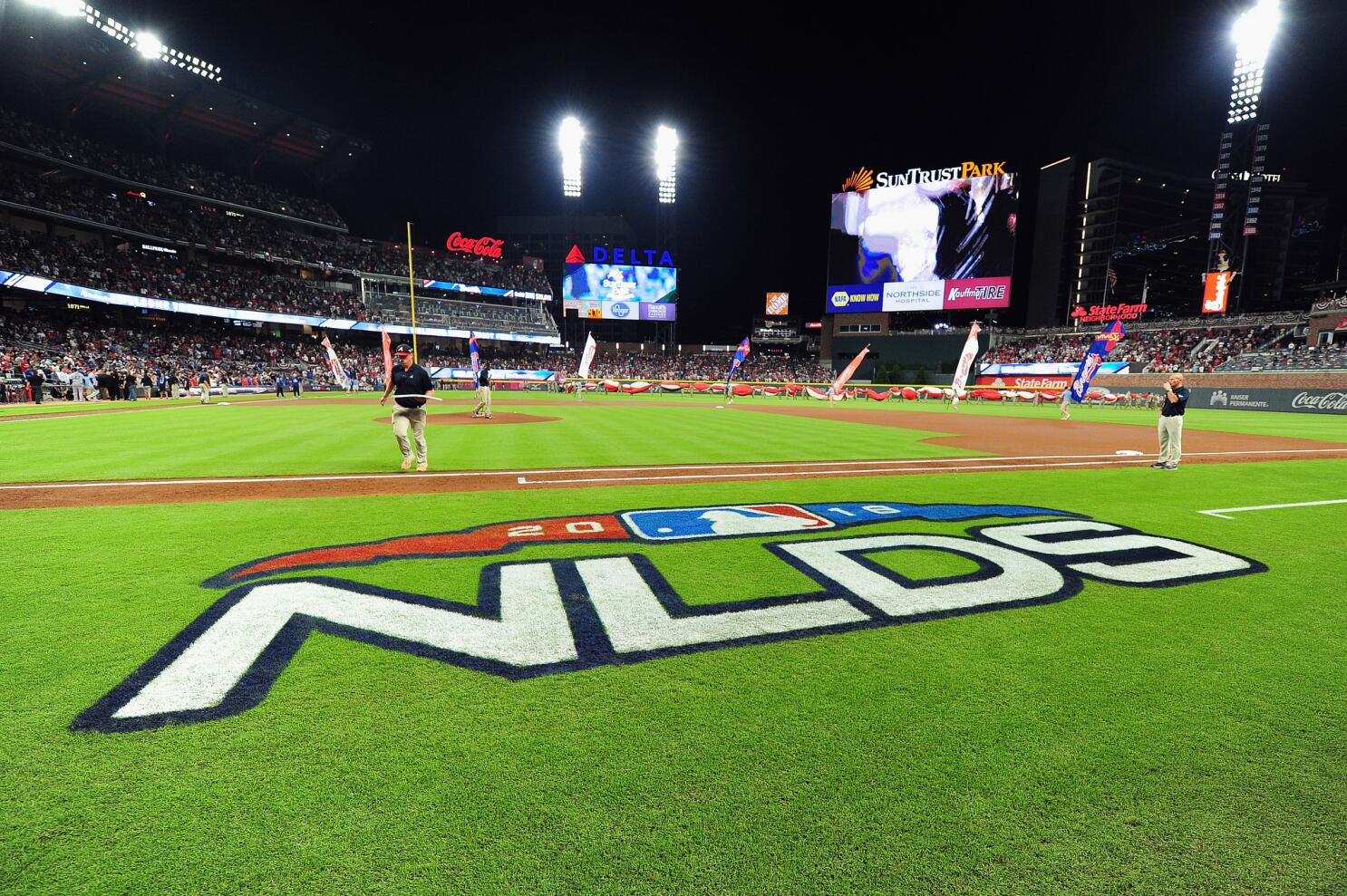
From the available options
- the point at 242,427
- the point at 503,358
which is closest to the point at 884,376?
the point at 503,358

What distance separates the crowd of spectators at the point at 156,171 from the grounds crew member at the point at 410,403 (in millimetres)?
53017

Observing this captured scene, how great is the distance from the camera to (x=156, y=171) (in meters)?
48.6

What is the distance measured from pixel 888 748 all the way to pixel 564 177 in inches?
3073

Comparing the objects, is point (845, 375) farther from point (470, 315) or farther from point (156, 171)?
point (156, 171)

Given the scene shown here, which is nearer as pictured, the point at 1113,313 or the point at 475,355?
the point at 475,355

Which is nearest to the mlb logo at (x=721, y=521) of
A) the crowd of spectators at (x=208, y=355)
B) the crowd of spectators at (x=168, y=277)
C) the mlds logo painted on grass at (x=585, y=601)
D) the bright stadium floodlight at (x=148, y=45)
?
the mlds logo painted on grass at (x=585, y=601)

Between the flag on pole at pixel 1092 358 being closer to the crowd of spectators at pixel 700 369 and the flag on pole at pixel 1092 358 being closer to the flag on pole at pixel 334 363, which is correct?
the flag on pole at pixel 334 363

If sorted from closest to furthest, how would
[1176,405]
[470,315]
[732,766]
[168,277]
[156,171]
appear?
[732,766] → [1176,405] → [168,277] → [156,171] → [470,315]

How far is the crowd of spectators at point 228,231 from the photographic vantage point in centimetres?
4125

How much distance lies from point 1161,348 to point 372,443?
64.9m

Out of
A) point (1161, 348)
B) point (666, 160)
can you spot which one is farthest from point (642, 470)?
point (666, 160)

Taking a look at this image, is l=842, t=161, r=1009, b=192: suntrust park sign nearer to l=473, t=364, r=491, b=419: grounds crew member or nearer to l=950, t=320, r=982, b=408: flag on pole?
l=950, t=320, r=982, b=408: flag on pole

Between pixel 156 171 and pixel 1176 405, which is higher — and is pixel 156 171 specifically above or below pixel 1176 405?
above

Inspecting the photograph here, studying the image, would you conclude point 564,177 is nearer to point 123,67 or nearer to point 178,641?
point 123,67
